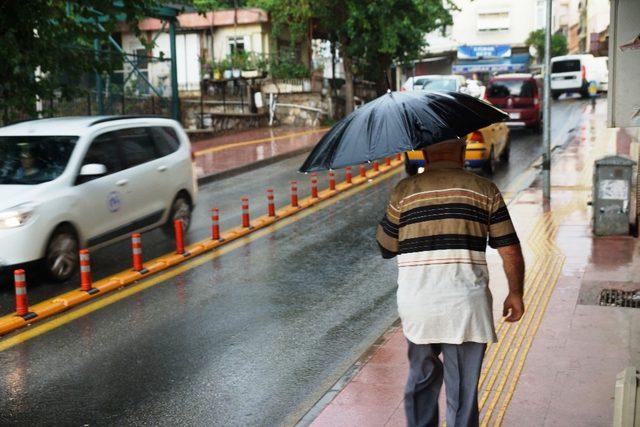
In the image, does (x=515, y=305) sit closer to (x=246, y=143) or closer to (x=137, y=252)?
(x=137, y=252)

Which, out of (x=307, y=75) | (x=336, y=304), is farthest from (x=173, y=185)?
(x=307, y=75)

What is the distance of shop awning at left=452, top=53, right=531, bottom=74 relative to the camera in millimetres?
61125

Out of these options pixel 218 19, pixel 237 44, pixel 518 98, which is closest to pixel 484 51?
pixel 237 44

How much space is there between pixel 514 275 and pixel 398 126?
3.30ft

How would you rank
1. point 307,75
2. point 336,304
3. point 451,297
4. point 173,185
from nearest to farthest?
1. point 451,297
2. point 336,304
3. point 173,185
4. point 307,75

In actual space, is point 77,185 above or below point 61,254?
above

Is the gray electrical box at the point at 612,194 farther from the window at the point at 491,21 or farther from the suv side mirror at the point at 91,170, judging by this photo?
the window at the point at 491,21

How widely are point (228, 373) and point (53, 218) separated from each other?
3.85 m

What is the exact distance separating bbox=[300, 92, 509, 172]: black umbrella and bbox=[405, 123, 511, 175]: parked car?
42.6 ft

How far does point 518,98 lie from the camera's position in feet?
92.1

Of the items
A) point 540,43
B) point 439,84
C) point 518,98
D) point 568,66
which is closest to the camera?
point 518,98

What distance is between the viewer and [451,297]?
4.24 metres

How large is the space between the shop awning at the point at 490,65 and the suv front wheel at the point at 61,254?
5279cm

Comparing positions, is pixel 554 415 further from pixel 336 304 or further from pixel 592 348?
pixel 336 304
